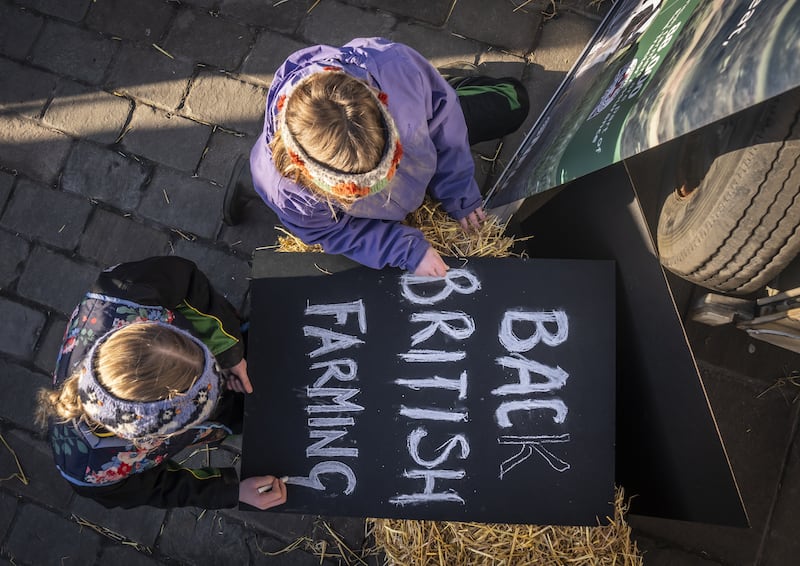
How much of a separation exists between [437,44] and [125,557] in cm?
325

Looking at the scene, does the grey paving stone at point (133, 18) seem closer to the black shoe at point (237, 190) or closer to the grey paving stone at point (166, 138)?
the grey paving stone at point (166, 138)

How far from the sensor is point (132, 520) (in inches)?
126

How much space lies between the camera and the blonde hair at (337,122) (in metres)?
1.73

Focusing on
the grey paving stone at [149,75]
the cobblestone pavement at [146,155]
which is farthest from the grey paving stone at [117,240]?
the grey paving stone at [149,75]

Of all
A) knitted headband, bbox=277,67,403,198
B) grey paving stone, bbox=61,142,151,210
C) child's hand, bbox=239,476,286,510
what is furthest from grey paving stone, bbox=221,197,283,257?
knitted headband, bbox=277,67,403,198

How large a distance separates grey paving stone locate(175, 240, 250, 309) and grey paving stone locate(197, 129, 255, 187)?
15.4 inches

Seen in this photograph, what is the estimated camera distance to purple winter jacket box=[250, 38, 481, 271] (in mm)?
2020

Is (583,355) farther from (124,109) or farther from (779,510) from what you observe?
(124,109)

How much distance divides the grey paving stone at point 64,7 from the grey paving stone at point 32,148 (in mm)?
670

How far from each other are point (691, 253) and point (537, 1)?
1782 mm

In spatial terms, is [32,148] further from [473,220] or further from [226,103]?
[473,220]

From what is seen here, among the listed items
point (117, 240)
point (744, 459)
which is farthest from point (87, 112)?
point (744, 459)

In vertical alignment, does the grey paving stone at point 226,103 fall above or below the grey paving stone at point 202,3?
below

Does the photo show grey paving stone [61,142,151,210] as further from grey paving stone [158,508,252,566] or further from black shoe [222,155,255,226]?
grey paving stone [158,508,252,566]
